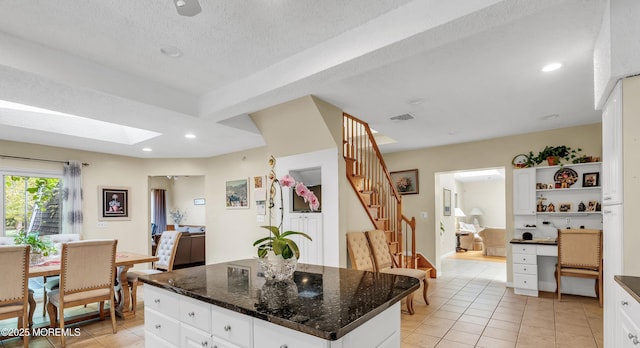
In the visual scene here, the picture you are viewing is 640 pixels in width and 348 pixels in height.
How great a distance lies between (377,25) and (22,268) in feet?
12.4

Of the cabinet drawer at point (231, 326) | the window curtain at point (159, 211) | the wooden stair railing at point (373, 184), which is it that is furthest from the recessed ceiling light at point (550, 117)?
the window curtain at point (159, 211)

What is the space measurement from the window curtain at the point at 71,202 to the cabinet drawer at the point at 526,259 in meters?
7.28

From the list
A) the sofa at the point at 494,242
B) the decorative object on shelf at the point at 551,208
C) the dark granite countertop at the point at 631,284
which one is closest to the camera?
the dark granite countertop at the point at 631,284

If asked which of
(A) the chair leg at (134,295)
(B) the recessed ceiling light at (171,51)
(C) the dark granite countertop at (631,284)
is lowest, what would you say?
(A) the chair leg at (134,295)

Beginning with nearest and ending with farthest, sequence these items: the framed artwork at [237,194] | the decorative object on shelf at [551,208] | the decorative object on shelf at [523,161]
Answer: the decorative object on shelf at [551,208] < the decorative object on shelf at [523,161] < the framed artwork at [237,194]

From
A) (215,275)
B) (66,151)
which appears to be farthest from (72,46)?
(66,151)

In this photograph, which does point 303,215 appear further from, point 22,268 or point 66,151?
point 66,151

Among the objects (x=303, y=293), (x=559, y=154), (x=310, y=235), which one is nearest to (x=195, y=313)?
(x=303, y=293)

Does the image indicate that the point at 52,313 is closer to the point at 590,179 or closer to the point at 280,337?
the point at 280,337

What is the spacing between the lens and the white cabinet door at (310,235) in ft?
13.8

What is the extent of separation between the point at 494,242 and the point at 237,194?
23.3 ft

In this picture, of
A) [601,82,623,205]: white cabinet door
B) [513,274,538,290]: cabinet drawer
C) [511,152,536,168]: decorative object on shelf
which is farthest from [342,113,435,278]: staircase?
[601,82,623,205]: white cabinet door

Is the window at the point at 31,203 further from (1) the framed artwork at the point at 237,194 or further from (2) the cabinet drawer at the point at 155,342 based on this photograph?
(2) the cabinet drawer at the point at 155,342

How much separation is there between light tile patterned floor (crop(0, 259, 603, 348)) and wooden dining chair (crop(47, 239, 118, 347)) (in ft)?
0.84
